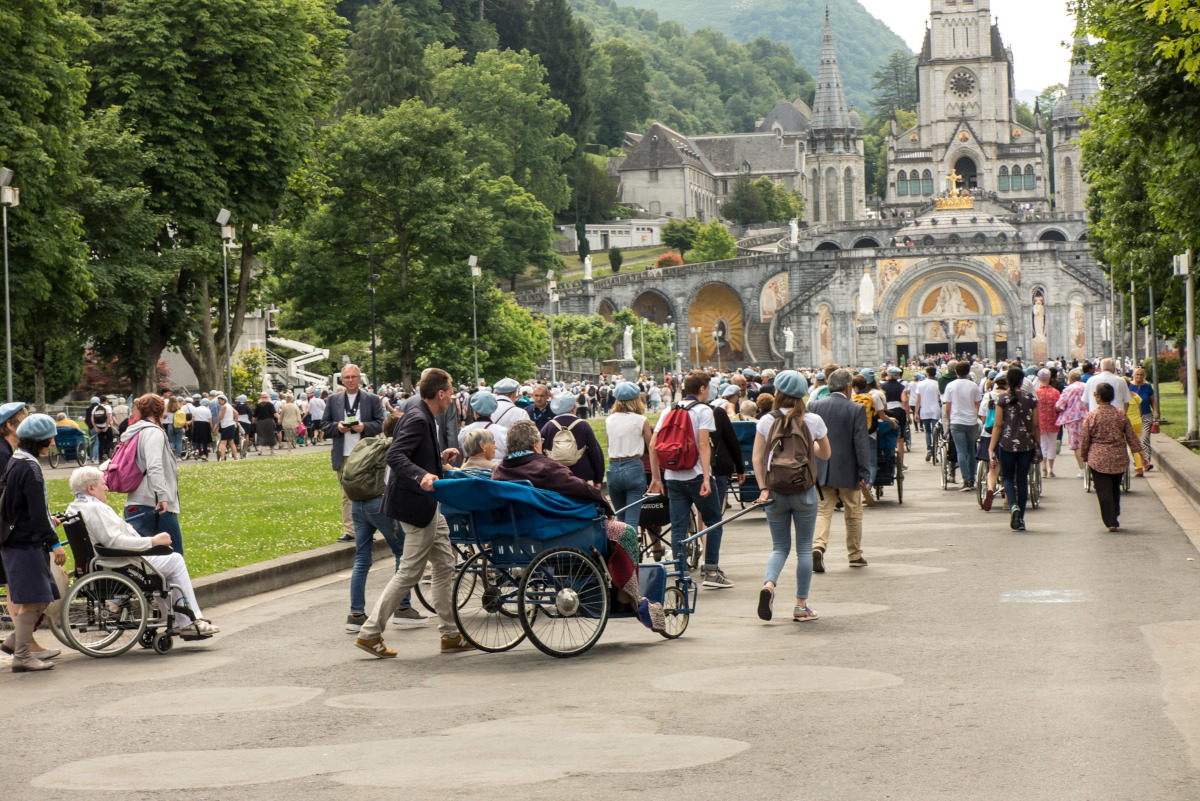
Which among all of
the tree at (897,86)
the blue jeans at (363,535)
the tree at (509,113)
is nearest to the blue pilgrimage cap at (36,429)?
the blue jeans at (363,535)

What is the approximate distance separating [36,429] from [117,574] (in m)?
1.09

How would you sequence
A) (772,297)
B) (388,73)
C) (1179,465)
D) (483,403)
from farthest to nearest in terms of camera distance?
(772,297) → (388,73) → (1179,465) → (483,403)

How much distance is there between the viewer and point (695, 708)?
7258 millimetres

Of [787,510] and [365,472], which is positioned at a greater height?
[365,472]

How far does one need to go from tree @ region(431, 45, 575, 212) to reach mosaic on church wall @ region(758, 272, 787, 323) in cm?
1693

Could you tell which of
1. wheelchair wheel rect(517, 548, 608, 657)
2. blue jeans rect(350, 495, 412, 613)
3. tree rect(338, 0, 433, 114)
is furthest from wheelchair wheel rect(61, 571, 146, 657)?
tree rect(338, 0, 433, 114)

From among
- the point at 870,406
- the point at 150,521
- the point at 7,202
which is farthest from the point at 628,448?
the point at 7,202

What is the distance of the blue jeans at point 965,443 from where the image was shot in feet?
62.8

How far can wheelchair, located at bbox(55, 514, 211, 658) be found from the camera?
936 cm

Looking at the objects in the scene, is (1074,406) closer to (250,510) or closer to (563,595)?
(250,510)

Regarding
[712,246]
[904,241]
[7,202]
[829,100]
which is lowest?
[7,202]

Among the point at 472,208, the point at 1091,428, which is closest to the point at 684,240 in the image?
the point at 472,208

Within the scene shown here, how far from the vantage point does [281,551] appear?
→ 13.8m

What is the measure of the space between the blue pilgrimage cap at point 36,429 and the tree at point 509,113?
262 feet
